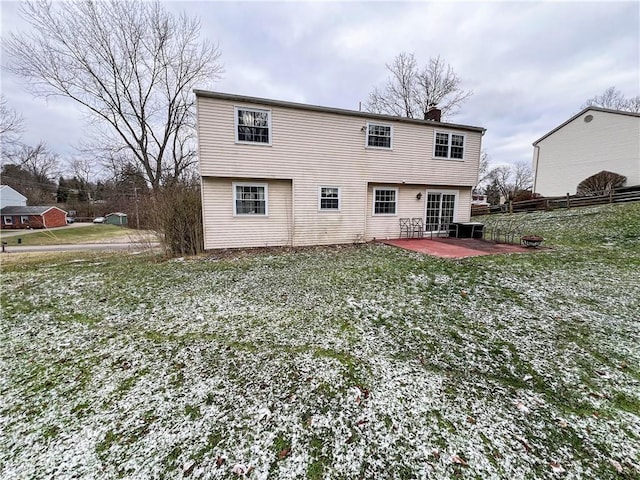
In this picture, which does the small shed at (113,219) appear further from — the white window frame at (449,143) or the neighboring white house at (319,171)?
the white window frame at (449,143)

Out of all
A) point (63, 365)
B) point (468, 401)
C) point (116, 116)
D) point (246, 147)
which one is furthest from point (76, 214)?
point (468, 401)

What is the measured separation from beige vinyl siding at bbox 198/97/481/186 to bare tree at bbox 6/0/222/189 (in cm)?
691

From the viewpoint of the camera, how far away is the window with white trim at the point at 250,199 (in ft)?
31.1

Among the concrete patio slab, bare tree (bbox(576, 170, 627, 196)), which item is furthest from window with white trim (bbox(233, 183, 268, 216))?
bare tree (bbox(576, 170, 627, 196))

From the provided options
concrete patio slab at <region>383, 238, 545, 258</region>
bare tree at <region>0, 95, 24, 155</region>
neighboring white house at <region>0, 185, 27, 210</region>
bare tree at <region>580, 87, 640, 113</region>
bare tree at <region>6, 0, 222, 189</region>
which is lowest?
concrete patio slab at <region>383, 238, 545, 258</region>

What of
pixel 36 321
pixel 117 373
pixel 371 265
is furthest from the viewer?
pixel 371 265

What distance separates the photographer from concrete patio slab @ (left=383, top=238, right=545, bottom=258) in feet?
28.5

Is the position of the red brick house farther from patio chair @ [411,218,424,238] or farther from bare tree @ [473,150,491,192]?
bare tree @ [473,150,491,192]

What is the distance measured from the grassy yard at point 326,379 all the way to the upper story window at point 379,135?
22.3ft

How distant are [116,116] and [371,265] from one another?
2126 cm

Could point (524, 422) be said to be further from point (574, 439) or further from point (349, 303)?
point (349, 303)

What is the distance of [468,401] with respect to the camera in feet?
8.59

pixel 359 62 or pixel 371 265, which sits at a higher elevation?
pixel 359 62

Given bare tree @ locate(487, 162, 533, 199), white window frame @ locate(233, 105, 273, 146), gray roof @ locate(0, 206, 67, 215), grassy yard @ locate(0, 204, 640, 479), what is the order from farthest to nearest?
bare tree @ locate(487, 162, 533, 199), gray roof @ locate(0, 206, 67, 215), white window frame @ locate(233, 105, 273, 146), grassy yard @ locate(0, 204, 640, 479)
